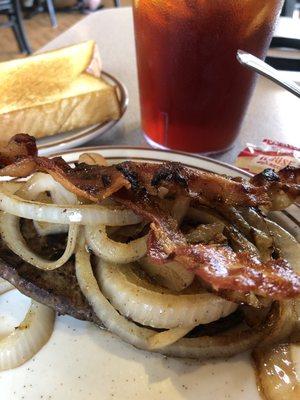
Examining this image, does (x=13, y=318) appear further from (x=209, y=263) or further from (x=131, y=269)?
(x=209, y=263)

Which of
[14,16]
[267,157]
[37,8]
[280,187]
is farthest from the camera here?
[37,8]

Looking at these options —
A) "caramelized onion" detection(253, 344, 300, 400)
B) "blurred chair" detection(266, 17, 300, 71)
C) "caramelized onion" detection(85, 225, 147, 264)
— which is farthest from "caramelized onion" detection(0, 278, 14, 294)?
"blurred chair" detection(266, 17, 300, 71)

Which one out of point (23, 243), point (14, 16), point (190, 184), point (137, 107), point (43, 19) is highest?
point (190, 184)

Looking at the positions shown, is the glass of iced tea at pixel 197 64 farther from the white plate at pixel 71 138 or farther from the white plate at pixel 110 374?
the white plate at pixel 110 374

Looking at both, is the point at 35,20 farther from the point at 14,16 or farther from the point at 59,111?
the point at 59,111

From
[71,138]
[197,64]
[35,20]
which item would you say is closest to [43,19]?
[35,20]

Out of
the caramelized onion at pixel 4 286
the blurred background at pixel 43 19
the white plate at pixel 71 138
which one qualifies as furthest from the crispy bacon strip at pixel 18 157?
the blurred background at pixel 43 19
